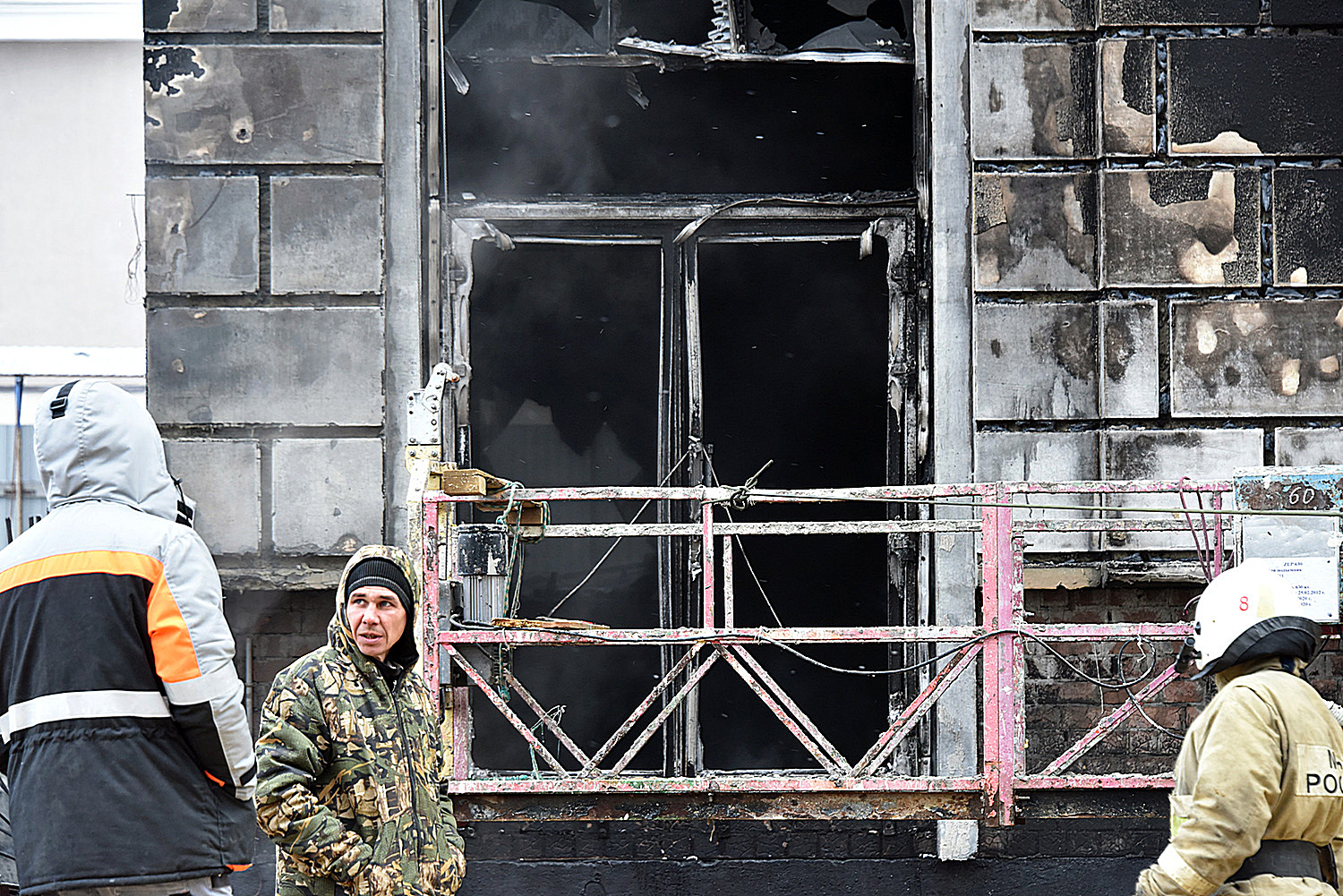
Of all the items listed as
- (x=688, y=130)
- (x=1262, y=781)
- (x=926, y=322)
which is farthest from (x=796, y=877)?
(x=688, y=130)

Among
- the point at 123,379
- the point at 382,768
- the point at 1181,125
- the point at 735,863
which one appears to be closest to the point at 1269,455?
the point at 1181,125

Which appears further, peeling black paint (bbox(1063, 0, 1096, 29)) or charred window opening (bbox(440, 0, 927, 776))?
charred window opening (bbox(440, 0, 927, 776))

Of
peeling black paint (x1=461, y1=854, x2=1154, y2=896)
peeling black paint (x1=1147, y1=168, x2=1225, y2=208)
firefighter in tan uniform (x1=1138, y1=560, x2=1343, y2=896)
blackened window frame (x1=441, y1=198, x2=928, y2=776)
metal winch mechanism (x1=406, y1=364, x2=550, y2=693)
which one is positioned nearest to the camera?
firefighter in tan uniform (x1=1138, y1=560, x2=1343, y2=896)

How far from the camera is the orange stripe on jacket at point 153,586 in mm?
3406

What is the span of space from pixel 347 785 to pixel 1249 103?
211 inches

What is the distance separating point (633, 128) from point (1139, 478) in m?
3.18

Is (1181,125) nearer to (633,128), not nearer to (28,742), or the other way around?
(633,128)

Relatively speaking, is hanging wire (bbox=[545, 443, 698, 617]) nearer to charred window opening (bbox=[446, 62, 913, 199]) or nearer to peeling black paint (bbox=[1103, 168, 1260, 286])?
charred window opening (bbox=[446, 62, 913, 199])

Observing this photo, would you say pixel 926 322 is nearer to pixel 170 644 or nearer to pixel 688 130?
pixel 688 130

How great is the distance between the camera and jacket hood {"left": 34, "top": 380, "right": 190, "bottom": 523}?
139 inches

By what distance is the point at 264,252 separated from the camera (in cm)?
650

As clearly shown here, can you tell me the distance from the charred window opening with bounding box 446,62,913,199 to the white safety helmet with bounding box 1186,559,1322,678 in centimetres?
397

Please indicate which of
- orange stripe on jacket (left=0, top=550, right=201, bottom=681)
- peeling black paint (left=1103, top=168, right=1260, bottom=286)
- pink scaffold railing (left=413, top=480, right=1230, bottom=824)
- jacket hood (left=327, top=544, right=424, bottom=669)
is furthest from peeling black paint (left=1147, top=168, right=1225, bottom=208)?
orange stripe on jacket (left=0, top=550, right=201, bottom=681)

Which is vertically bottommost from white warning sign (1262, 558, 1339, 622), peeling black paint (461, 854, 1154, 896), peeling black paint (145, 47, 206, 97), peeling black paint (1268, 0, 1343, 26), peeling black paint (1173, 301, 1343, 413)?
peeling black paint (461, 854, 1154, 896)
